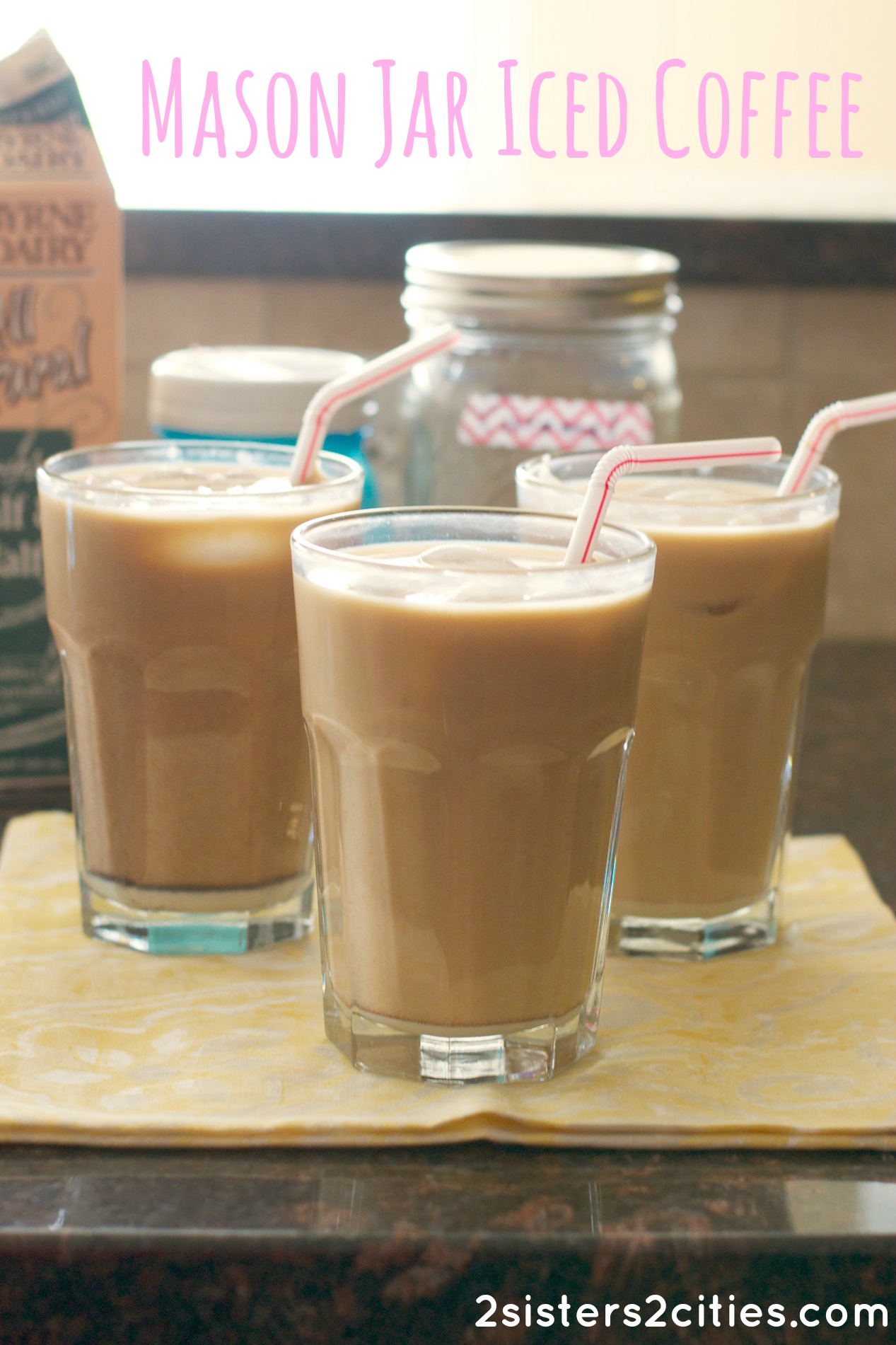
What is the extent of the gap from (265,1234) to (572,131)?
1.07 meters

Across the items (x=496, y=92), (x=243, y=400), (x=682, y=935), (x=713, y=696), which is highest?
(x=496, y=92)

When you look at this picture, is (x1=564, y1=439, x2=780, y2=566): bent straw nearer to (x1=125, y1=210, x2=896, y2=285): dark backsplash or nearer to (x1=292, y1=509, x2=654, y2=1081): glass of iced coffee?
(x1=292, y1=509, x2=654, y2=1081): glass of iced coffee

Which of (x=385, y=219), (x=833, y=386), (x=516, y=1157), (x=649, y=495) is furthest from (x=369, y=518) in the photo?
(x=833, y=386)

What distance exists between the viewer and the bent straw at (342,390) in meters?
0.66

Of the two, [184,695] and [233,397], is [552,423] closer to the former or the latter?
[233,397]

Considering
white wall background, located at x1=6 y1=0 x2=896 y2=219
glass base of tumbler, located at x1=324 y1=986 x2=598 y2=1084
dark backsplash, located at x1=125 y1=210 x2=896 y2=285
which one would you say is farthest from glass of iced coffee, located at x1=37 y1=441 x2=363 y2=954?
white wall background, located at x1=6 y1=0 x2=896 y2=219

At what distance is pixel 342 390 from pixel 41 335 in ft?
0.84

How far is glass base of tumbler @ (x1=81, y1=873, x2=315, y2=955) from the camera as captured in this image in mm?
677

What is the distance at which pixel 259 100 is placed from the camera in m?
1.22

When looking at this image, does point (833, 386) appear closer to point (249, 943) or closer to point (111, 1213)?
point (249, 943)

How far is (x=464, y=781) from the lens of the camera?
1.75ft

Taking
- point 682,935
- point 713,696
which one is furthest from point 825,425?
point 682,935

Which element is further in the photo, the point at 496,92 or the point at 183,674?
the point at 496,92

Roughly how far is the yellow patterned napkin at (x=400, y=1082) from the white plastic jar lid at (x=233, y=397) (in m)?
0.31
